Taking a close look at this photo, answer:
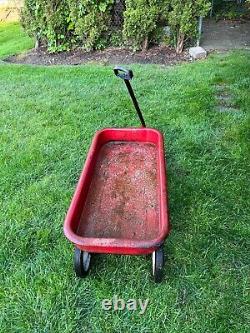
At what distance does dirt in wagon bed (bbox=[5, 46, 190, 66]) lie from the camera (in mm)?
5328

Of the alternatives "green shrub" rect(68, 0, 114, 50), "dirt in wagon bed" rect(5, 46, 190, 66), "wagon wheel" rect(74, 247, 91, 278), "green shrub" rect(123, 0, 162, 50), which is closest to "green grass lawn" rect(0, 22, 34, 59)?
"dirt in wagon bed" rect(5, 46, 190, 66)

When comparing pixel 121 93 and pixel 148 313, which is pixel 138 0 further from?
pixel 148 313

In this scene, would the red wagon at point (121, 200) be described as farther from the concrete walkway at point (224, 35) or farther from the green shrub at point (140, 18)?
the concrete walkway at point (224, 35)

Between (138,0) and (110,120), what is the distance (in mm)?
2572

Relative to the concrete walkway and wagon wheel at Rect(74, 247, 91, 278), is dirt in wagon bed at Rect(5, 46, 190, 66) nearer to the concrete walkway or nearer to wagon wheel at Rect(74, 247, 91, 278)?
the concrete walkway

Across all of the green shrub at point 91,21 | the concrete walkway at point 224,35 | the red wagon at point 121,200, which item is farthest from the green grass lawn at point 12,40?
the red wagon at point 121,200

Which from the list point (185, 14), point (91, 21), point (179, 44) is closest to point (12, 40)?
point (91, 21)

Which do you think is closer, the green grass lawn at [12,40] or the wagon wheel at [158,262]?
the wagon wheel at [158,262]

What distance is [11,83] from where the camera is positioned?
15.0 ft

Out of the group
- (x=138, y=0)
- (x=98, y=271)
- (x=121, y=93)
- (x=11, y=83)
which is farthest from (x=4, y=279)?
(x=138, y=0)

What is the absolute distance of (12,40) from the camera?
6.92m

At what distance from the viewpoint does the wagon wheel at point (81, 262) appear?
6.06 feet

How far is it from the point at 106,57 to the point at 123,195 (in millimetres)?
3810

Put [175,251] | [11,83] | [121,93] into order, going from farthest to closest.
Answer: [11,83] → [121,93] → [175,251]
